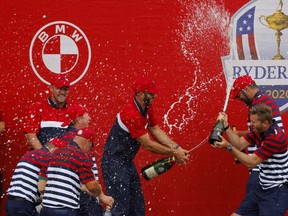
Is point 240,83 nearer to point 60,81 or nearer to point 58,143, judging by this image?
point 60,81

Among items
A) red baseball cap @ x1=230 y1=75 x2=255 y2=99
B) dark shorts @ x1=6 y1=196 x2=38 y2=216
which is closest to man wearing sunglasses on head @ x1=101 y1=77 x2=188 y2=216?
red baseball cap @ x1=230 y1=75 x2=255 y2=99

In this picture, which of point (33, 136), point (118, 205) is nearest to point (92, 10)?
point (33, 136)

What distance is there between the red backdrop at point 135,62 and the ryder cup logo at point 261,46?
0.36 feet

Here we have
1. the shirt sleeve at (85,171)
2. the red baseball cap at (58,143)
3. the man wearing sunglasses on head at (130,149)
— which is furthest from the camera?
the man wearing sunglasses on head at (130,149)

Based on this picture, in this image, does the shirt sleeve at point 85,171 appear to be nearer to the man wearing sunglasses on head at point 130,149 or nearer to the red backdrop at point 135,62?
the man wearing sunglasses on head at point 130,149

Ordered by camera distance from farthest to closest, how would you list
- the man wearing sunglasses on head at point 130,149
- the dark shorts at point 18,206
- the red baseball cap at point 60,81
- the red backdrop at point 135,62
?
the red backdrop at point 135,62 < the red baseball cap at point 60,81 < the man wearing sunglasses on head at point 130,149 < the dark shorts at point 18,206

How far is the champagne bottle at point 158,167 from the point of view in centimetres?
984

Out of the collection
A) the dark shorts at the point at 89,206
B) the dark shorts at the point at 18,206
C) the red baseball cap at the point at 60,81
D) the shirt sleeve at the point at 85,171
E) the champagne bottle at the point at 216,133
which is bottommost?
the dark shorts at the point at 89,206

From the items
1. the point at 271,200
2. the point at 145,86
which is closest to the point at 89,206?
the point at 145,86

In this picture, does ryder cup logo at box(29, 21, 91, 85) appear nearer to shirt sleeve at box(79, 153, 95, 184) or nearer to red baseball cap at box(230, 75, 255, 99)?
red baseball cap at box(230, 75, 255, 99)

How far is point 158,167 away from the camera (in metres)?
9.86

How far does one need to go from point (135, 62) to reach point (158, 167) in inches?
54.9

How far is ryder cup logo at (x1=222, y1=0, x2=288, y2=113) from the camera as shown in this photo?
1059 cm

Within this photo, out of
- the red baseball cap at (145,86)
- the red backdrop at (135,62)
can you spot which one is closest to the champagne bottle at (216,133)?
the red baseball cap at (145,86)
